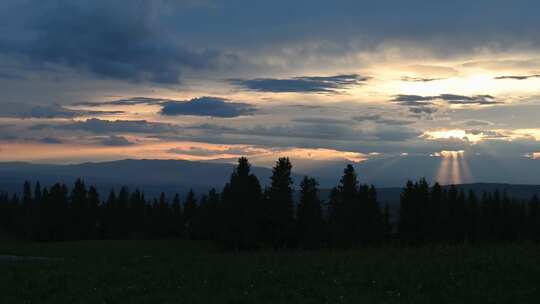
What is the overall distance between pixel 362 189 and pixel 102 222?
47111 mm

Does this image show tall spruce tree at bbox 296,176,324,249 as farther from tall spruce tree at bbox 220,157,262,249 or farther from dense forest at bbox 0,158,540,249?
tall spruce tree at bbox 220,157,262,249

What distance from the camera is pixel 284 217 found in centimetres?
6209

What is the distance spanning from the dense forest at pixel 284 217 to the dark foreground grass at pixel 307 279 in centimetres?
3110

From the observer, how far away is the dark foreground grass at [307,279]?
12695mm

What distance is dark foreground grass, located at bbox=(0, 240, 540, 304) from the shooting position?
41.7 feet

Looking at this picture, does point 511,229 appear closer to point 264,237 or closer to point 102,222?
point 264,237

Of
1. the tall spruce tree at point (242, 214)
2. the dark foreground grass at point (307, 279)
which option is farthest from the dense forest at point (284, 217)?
the dark foreground grass at point (307, 279)

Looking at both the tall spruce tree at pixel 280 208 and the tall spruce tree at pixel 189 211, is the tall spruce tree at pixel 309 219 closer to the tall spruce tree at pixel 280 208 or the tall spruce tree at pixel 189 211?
the tall spruce tree at pixel 280 208

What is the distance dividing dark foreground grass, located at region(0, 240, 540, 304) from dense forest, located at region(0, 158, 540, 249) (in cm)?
3110

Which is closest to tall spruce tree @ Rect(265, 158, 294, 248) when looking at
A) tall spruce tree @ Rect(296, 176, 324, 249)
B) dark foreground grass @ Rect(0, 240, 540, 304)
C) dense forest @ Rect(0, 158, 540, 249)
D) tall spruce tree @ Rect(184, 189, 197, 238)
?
dense forest @ Rect(0, 158, 540, 249)

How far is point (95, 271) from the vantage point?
1709cm

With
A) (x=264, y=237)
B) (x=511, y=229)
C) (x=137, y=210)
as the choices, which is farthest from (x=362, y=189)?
(x=137, y=210)

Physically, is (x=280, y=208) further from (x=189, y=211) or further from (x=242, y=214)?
(x=189, y=211)

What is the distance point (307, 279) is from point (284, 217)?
47962mm
